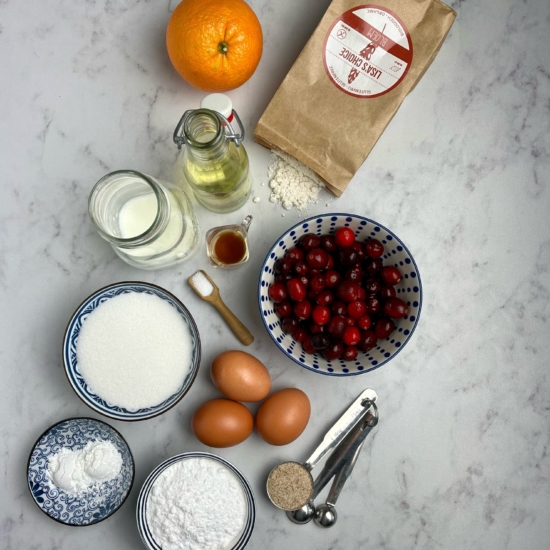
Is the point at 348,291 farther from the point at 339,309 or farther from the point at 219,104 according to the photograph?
the point at 219,104

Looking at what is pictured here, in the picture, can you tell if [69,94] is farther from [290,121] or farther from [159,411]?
[159,411]

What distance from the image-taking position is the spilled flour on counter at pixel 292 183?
3.59ft

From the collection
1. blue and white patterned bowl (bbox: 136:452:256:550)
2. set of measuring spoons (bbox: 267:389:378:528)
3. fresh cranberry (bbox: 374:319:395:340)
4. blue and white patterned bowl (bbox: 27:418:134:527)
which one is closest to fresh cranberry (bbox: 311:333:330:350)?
fresh cranberry (bbox: 374:319:395:340)

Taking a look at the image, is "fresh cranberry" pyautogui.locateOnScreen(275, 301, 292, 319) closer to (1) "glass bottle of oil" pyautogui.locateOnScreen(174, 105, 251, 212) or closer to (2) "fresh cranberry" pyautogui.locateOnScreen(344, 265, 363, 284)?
(2) "fresh cranberry" pyautogui.locateOnScreen(344, 265, 363, 284)

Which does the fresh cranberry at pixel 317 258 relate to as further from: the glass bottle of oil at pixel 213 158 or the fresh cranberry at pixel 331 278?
the glass bottle of oil at pixel 213 158

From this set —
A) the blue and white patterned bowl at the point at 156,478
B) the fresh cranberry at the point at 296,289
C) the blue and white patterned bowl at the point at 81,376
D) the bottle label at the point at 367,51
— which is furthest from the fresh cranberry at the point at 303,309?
the bottle label at the point at 367,51

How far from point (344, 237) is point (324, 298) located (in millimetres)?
136

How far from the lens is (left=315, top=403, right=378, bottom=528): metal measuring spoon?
1.07m

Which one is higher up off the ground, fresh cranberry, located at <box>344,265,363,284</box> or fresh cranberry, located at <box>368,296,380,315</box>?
fresh cranberry, located at <box>344,265,363,284</box>

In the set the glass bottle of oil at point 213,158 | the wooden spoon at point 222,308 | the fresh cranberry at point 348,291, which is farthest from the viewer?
the wooden spoon at point 222,308

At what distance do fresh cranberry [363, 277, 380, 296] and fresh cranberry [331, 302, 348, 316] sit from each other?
0.07 meters

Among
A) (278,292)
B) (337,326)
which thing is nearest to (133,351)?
(278,292)

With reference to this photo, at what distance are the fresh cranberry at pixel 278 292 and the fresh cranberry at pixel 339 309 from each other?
0.11 metres

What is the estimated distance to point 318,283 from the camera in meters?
0.97
